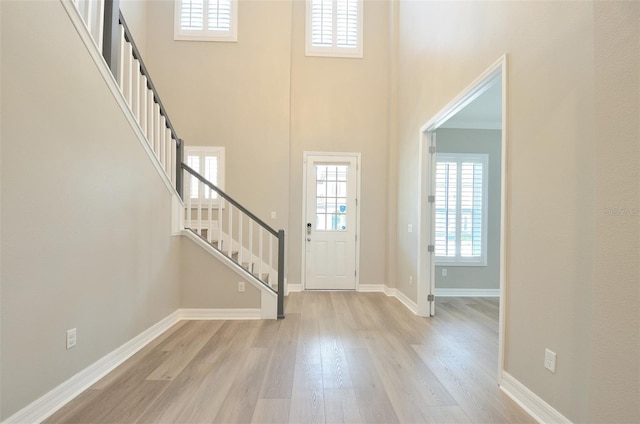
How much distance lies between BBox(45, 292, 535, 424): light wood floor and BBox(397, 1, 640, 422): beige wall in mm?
544

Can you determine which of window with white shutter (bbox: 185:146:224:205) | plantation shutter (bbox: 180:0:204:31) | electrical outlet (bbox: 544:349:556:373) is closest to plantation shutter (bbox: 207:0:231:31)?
plantation shutter (bbox: 180:0:204:31)

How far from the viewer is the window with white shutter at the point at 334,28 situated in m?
5.41

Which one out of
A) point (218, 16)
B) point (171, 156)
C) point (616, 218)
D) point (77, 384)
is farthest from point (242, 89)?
point (616, 218)

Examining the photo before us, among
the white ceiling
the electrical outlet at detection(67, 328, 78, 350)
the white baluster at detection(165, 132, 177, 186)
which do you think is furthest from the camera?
the white ceiling

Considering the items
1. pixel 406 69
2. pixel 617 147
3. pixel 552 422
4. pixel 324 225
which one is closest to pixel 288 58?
pixel 406 69

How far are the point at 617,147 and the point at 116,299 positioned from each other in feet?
10.7

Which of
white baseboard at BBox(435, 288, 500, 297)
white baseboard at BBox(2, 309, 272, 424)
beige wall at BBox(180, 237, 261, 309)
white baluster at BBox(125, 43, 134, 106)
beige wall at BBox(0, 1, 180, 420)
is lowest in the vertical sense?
white baseboard at BBox(435, 288, 500, 297)

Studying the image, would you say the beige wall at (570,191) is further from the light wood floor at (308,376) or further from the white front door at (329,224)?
the white front door at (329,224)

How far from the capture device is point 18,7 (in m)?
1.64

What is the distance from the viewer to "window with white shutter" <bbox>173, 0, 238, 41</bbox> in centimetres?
520

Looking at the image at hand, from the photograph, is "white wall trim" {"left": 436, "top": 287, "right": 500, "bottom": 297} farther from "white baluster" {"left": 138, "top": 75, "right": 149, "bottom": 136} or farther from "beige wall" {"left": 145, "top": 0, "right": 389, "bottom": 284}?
"white baluster" {"left": 138, "top": 75, "right": 149, "bottom": 136}

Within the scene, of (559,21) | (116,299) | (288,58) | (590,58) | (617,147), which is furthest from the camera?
(288,58)

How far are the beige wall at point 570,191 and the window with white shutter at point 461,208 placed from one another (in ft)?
8.59

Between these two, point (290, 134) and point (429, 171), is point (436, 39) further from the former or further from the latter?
point (290, 134)
